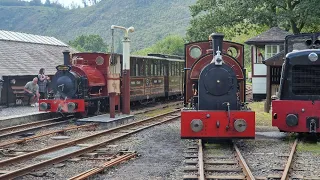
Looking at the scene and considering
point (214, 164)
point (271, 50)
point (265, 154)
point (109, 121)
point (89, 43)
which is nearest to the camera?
point (214, 164)

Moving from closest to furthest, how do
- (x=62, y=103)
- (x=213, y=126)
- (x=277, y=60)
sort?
(x=213, y=126), (x=62, y=103), (x=277, y=60)

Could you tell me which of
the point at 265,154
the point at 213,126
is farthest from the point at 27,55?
the point at 265,154

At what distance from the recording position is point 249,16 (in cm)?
2842

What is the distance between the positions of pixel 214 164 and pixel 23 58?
1984cm

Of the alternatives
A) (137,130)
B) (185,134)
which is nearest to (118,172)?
(185,134)

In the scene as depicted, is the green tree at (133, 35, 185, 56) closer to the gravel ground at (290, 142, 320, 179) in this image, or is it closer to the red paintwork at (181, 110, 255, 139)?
the red paintwork at (181, 110, 255, 139)

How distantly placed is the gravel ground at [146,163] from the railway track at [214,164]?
21 centimetres

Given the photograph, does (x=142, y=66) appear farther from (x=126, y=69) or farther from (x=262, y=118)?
(x=262, y=118)

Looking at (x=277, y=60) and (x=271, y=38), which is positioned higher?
(x=271, y=38)

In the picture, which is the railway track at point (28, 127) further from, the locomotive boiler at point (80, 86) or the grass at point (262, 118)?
the grass at point (262, 118)

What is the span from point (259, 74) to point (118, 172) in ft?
59.9

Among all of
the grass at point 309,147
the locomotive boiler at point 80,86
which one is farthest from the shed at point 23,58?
the grass at point 309,147

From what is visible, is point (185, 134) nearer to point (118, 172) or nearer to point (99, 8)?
point (118, 172)

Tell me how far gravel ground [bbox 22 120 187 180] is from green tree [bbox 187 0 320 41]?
57.7 feet
